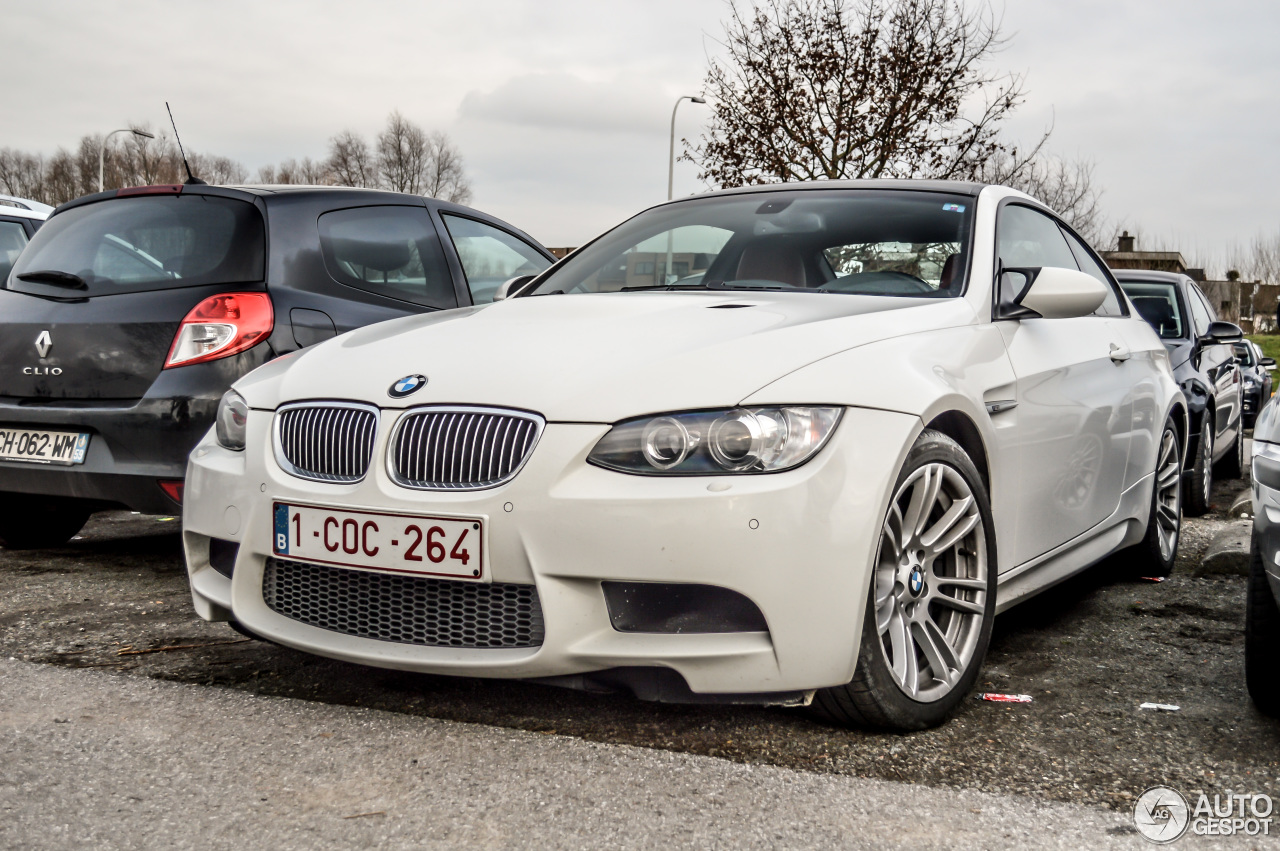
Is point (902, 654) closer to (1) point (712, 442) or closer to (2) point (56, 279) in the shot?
(1) point (712, 442)

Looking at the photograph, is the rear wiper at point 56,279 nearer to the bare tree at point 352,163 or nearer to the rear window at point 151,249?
the rear window at point 151,249

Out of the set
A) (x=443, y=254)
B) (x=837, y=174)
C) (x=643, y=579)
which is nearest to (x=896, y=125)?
(x=837, y=174)

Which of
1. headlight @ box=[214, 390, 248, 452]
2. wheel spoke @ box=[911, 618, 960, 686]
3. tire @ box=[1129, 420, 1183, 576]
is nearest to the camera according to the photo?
wheel spoke @ box=[911, 618, 960, 686]

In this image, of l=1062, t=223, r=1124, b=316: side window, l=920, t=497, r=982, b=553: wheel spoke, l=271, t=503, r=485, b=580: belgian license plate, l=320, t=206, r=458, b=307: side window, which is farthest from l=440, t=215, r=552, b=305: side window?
l=920, t=497, r=982, b=553: wheel spoke

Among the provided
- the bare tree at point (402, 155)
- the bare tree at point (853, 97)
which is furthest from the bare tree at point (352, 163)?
the bare tree at point (853, 97)

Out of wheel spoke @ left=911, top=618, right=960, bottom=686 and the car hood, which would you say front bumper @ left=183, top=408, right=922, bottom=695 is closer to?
the car hood

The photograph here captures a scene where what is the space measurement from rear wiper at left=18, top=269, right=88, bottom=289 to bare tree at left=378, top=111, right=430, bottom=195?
76.4 meters

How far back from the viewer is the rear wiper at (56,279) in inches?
181

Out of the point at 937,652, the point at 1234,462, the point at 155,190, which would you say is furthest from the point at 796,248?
the point at 1234,462

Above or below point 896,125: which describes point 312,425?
below

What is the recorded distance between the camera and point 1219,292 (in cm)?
3838

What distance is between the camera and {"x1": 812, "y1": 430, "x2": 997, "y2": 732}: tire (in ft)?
8.84

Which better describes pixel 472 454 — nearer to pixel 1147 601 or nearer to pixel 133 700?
pixel 133 700

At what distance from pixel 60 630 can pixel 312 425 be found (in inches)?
59.3
